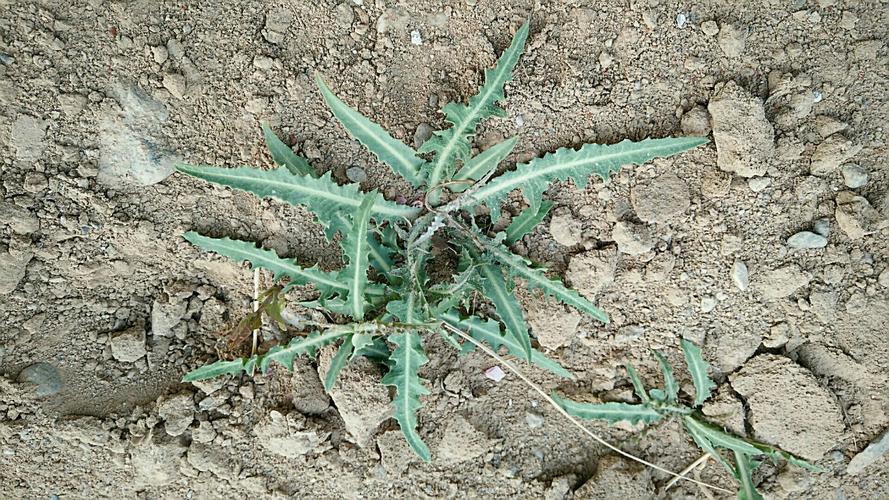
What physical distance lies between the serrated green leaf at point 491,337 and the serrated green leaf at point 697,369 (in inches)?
21.8

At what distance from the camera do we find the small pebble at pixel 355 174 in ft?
9.02

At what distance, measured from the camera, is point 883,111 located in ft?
8.64

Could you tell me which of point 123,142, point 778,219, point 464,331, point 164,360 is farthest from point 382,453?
point 778,219

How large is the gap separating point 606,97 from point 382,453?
6.26 feet

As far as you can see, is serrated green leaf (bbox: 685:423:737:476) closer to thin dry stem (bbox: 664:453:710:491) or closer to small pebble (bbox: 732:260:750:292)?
thin dry stem (bbox: 664:453:710:491)

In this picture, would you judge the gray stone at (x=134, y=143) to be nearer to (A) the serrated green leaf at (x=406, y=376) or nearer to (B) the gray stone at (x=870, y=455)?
(A) the serrated green leaf at (x=406, y=376)

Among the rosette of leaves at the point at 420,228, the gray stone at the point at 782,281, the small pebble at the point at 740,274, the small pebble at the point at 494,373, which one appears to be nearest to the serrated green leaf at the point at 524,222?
the rosette of leaves at the point at 420,228

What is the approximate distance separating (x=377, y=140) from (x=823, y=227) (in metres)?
1.97

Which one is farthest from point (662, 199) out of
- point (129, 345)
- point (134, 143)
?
point (129, 345)

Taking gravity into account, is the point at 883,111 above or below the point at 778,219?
above

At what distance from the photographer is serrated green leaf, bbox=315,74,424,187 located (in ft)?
8.26

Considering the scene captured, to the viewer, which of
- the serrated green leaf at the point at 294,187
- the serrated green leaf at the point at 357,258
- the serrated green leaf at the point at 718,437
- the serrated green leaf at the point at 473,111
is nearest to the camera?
the serrated green leaf at the point at 357,258

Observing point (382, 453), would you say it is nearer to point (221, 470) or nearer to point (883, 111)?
point (221, 470)

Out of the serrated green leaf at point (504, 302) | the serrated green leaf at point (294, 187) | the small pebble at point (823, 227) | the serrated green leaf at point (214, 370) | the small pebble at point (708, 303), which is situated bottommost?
the serrated green leaf at point (214, 370)
